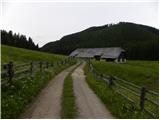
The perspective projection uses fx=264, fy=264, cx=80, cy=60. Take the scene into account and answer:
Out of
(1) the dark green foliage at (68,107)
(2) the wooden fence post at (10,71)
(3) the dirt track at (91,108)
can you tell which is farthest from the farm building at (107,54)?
(2) the wooden fence post at (10,71)

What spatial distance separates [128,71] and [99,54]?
2038 inches

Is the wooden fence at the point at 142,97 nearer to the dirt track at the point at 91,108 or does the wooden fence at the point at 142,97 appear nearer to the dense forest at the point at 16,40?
the dirt track at the point at 91,108

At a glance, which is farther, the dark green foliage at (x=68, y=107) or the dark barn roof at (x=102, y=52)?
the dark barn roof at (x=102, y=52)

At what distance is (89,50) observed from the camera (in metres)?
115

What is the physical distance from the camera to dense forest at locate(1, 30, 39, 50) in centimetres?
10788

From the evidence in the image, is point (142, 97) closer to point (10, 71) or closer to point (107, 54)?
point (10, 71)

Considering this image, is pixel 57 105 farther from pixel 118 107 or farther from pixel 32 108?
pixel 118 107

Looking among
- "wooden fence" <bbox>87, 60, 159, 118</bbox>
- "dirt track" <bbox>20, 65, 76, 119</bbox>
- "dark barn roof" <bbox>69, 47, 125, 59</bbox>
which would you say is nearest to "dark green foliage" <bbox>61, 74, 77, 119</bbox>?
"dirt track" <bbox>20, 65, 76, 119</bbox>

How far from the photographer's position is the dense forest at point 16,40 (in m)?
108

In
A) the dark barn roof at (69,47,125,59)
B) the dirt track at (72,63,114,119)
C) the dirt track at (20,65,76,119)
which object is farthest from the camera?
the dark barn roof at (69,47,125,59)

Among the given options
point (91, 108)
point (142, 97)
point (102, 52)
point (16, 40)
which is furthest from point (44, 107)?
point (16, 40)

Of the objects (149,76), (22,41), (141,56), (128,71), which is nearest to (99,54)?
(141,56)

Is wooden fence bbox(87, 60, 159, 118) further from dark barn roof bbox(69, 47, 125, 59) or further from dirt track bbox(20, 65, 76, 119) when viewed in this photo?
dark barn roof bbox(69, 47, 125, 59)

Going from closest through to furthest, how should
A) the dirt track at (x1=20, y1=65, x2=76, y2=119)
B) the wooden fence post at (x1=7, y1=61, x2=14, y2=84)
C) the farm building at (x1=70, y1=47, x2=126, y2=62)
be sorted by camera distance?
the dirt track at (x1=20, y1=65, x2=76, y2=119) → the wooden fence post at (x1=7, y1=61, x2=14, y2=84) → the farm building at (x1=70, y1=47, x2=126, y2=62)
